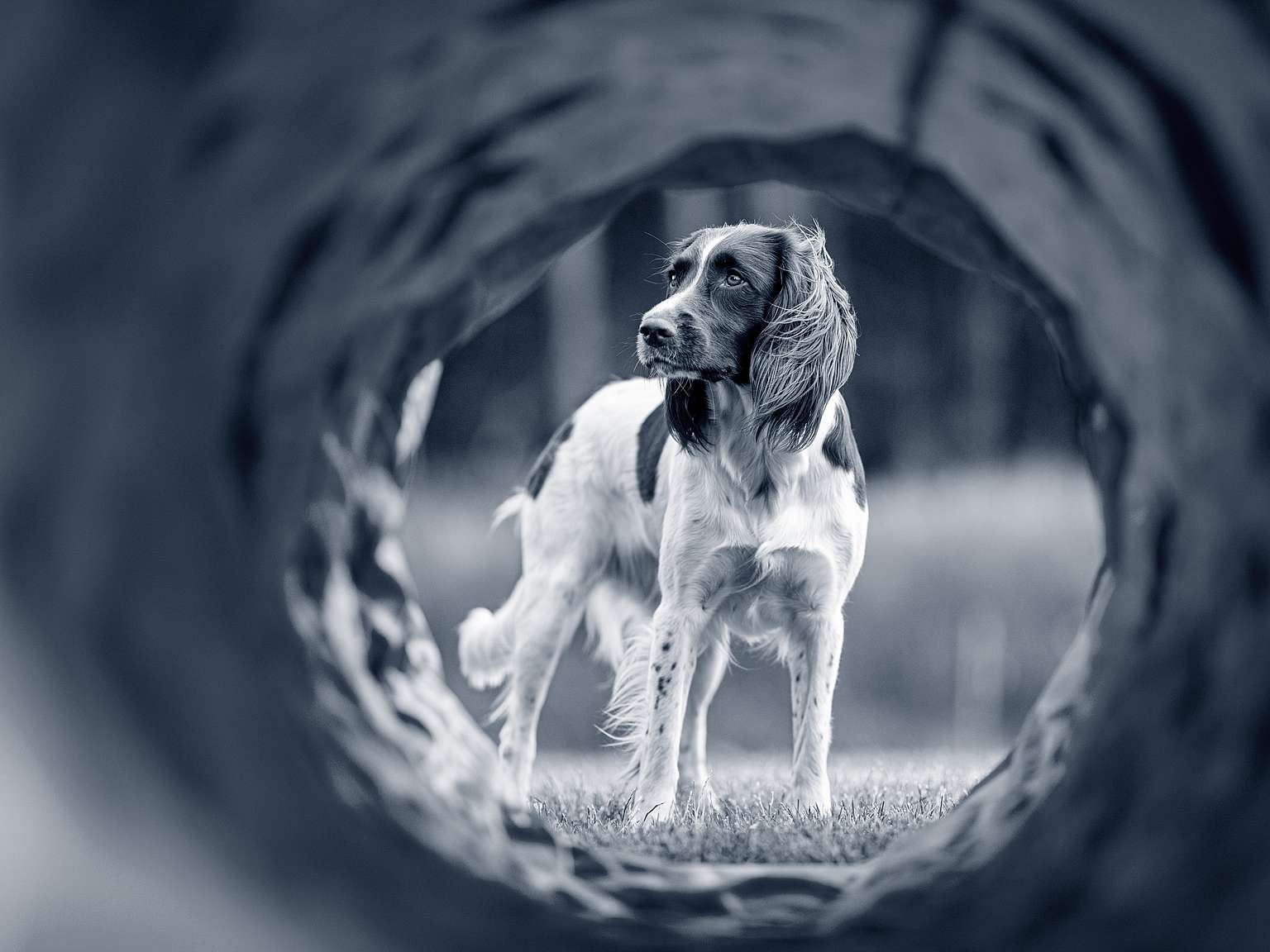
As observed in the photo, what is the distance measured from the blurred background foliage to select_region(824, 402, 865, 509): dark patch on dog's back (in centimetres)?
520

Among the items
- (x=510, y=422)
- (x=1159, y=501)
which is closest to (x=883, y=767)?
(x=1159, y=501)

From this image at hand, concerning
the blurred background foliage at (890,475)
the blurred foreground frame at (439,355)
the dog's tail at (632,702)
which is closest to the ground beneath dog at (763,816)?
the dog's tail at (632,702)

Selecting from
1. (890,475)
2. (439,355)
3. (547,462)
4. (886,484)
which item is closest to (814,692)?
(547,462)

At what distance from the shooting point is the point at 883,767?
6.12 m

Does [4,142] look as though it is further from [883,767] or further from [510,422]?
[510,422]

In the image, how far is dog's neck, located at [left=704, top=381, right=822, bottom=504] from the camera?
4.55 meters

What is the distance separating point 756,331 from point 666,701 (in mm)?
1205

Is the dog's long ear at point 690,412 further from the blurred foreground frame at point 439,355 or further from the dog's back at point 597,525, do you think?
the blurred foreground frame at point 439,355

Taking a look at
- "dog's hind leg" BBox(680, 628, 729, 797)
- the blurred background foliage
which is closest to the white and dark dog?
"dog's hind leg" BBox(680, 628, 729, 797)

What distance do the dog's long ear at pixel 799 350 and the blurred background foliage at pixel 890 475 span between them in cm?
553

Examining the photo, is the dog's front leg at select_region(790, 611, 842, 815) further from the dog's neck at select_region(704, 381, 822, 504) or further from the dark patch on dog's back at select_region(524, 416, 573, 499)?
the dark patch on dog's back at select_region(524, 416, 573, 499)

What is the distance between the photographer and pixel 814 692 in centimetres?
464

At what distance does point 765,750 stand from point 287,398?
934 cm

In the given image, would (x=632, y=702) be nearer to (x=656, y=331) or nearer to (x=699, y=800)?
(x=699, y=800)
